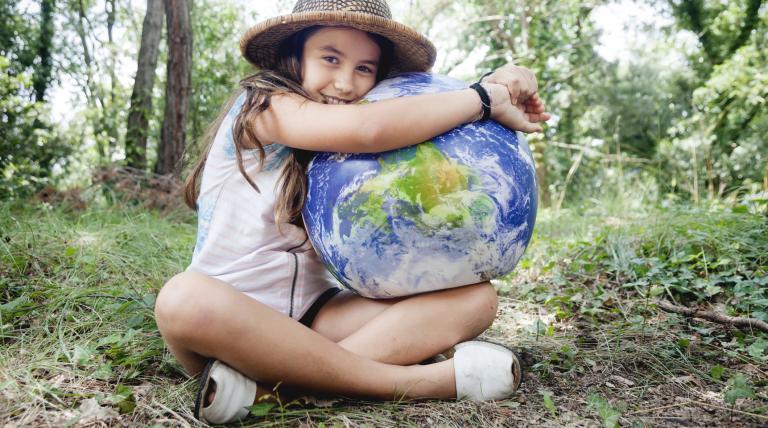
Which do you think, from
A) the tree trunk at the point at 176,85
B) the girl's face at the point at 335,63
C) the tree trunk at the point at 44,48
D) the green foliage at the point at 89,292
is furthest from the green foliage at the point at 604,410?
the tree trunk at the point at 44,48

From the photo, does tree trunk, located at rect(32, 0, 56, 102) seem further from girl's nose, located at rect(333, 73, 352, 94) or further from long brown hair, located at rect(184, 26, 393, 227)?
girl's nose, located at rect(333, 73, 352, 94)

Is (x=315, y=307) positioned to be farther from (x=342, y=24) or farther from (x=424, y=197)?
(x=342, y=24)

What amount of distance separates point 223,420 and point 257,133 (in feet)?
2.97


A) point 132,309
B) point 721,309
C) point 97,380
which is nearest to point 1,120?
point 132,309

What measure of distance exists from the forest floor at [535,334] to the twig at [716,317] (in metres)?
0.04

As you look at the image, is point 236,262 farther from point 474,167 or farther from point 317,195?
point 474,167

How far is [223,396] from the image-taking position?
1.48 m

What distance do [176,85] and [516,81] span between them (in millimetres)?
4893

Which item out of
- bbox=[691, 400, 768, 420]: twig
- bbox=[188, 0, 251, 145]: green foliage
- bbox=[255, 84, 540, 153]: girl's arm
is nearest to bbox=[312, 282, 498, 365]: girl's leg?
bbox=[255, 84, 540, 153]: girl's arm

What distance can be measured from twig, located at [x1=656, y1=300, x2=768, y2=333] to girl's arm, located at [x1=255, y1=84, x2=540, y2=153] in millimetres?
1320

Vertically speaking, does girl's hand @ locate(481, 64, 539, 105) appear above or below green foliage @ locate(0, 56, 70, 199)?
above

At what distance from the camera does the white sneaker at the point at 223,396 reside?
1477 mm

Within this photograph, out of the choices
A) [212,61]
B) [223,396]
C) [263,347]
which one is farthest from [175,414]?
[212,61]

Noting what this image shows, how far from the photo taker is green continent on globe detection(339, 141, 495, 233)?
62.7 inches
